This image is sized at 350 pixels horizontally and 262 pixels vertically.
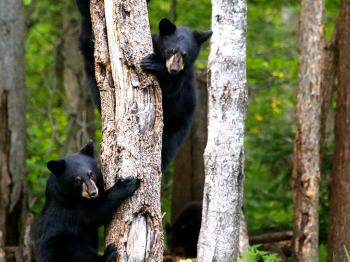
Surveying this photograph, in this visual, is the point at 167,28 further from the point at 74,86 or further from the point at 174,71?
the point at 74,86

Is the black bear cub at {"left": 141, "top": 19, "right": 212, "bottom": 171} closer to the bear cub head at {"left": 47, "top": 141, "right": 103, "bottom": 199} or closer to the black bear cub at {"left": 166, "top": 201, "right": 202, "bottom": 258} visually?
the bear cub head at {"left": 47, "top": 141, "right": 103, "bottom": 199}

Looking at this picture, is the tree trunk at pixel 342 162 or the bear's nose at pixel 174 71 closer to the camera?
the bear's nose at pixel 174 71

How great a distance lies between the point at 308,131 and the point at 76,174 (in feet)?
13.7

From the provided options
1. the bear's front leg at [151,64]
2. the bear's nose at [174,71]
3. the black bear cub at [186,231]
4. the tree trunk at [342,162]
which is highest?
the bear's front leg at [151,64]

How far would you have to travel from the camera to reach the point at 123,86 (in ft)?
16.8

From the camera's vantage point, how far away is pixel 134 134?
16.7ft

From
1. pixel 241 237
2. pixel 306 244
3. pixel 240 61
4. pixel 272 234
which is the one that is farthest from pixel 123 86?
pixel 272 234

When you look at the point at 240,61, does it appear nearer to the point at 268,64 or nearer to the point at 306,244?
the point at 306,244

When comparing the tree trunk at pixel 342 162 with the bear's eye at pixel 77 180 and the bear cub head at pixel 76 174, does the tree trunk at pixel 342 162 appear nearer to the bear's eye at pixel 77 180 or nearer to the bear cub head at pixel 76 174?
the bear cub head at pixel 76 174

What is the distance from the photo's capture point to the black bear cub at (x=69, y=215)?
5559 mm

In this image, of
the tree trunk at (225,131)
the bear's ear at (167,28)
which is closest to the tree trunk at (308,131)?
the tree trunk at (225,131)

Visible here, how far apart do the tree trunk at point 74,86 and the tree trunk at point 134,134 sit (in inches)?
278

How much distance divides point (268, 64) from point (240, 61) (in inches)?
260

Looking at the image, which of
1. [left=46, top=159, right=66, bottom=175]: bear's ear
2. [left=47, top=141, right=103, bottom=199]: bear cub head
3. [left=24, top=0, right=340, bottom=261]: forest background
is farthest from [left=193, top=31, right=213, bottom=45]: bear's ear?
[left=24, top=0, right=340, bottom=261]: forest background
